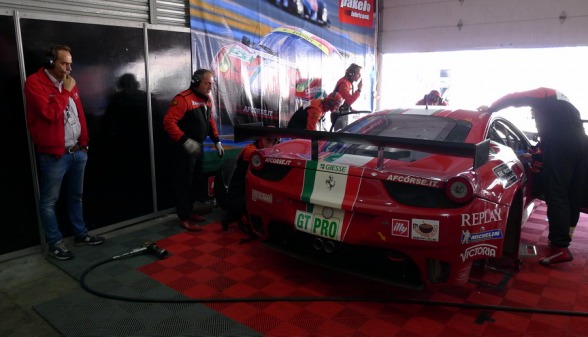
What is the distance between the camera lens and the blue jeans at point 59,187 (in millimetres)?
3244

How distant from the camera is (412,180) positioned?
7.55ft

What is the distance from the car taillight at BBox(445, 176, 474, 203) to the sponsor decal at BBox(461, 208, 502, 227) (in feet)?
0.33

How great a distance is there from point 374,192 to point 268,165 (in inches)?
32.1

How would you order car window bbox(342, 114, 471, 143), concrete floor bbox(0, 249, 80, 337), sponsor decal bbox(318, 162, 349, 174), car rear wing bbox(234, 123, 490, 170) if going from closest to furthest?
car rear wing bbox(234, 123, 490, 170)
concrete floor bbox(0, 249, 80, 337)
sponsor decal bbox(318, 162, 349, 174)
car window bbox(342, 114, 471, 143)

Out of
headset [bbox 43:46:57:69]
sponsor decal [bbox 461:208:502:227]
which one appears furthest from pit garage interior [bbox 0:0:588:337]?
sponsor decal [bbox 461:208:502:227]

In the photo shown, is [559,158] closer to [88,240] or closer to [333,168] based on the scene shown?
[333,168]

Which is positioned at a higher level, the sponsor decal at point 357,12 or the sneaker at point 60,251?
the sponsor decal at point 357,12

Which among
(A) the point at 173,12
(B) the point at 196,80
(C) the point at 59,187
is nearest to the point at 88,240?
(C) the point at 59,187

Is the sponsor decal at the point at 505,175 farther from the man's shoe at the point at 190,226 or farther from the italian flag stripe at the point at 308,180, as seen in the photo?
the man's shoe at the point at 190,226

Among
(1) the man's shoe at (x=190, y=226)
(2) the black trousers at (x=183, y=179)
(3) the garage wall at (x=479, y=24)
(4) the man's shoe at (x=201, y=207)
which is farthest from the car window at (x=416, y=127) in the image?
(3) the garage wall at (x=479, y=24)

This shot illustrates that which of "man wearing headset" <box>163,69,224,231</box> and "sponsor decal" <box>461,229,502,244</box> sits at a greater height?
"man wearing headset" <box>163,69,224,231</box>

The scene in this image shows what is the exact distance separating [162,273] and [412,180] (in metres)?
1.98

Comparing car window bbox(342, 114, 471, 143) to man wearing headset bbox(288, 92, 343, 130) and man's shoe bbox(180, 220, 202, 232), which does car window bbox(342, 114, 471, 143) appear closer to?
man wearing headset bbox(288, 92, 343, 130)

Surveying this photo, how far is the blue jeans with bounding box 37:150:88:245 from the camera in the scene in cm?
324
